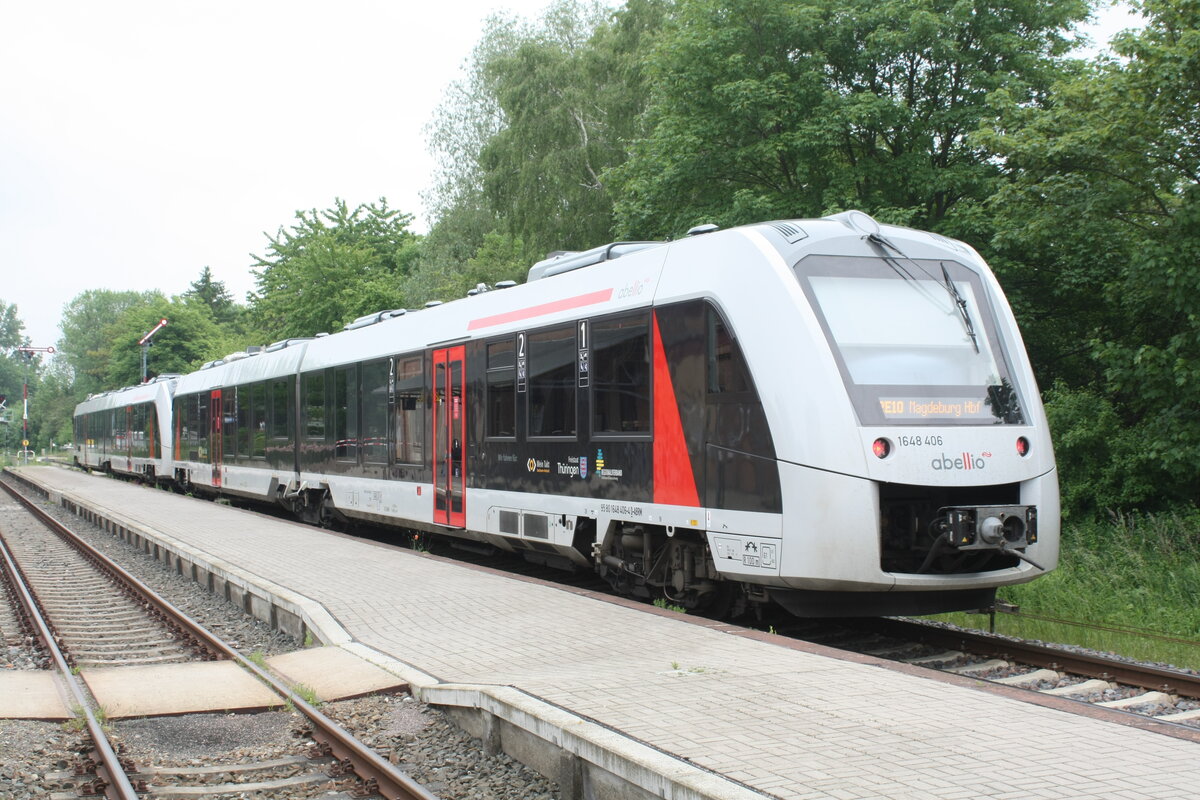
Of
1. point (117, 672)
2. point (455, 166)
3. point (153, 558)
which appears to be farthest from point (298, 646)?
point (455, 166)

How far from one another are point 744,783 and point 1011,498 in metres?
4.49

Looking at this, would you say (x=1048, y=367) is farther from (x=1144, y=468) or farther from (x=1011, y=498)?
(x=1011, y=498)

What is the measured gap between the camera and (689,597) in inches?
A: 365

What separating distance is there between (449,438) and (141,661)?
461 centimetres

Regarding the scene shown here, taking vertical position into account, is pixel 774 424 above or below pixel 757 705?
above

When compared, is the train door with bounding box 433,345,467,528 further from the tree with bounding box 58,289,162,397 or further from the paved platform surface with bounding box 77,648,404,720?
the tree with bounding box 58,289,162,397

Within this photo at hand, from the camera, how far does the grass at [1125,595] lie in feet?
29.7

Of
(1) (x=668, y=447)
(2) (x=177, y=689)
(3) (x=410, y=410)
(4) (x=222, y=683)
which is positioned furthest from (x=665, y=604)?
(3) (x=410, y=410)

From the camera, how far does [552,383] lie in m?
10.9

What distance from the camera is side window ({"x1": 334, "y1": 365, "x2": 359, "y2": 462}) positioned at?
16156 mm

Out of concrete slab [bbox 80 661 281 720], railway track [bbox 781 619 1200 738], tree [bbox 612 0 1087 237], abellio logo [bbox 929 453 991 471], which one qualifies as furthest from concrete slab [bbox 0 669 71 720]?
tree [bbox 612 0 1087 237]

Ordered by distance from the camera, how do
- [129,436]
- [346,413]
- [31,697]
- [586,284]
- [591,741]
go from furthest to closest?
[129,436], [346,413], [586,284], [31,697], [591,741]

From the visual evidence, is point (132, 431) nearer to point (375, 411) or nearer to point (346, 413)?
point (346, 413)

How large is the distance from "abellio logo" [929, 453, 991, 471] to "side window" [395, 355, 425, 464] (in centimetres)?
751
